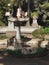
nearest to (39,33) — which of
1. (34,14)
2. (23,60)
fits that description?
(34,14)

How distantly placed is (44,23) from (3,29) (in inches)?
262

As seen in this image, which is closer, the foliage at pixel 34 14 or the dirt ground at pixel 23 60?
the dirt ground at pixel 23 60

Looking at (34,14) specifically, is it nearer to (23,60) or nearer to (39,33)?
(39,33)

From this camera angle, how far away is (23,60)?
1691 centimetres

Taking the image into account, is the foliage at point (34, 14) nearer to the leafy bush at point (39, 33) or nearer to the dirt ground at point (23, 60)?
Result: the leafy bush at point (39, 33)

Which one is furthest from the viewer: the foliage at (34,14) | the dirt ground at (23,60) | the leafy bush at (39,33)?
the foliage at (34,14)

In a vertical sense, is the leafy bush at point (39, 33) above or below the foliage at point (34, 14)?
below

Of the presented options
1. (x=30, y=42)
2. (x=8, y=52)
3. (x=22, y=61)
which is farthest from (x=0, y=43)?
(x=22, y=61)

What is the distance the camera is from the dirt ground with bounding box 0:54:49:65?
16156 millimetres

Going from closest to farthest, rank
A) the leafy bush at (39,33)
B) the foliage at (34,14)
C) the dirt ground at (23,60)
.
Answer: the dirt ground at (23,60) → the leafy bush at (39,33) → the foliage at (34,14)

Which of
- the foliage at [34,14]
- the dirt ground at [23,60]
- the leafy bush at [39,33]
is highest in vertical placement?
the foliage at [34,14]

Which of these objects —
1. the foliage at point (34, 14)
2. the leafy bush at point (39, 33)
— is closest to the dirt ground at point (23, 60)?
the leafy bush at point (39, 33)

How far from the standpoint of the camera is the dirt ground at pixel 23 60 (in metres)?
16.2

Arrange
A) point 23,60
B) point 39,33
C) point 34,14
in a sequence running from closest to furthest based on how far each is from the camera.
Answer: point 23,60, point 39,33, point 34,14
